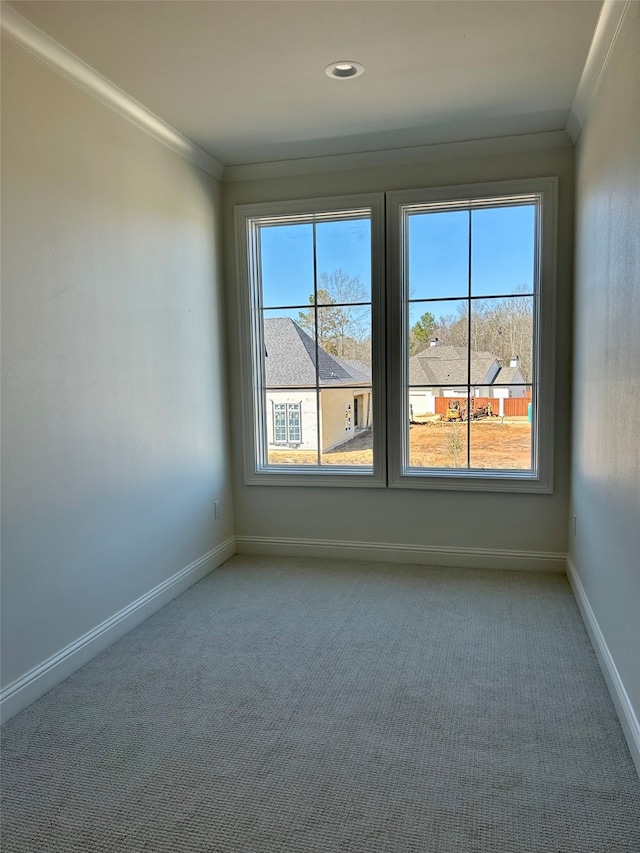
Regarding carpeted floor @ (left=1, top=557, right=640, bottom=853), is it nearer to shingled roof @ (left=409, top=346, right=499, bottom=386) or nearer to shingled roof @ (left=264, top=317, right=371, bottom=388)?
shingled roof @ (left=409, top=346, right=499, bottom=386)

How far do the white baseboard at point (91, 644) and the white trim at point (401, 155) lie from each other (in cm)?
261

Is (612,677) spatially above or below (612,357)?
below

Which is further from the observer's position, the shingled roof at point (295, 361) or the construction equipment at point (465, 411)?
the shingled roof at point (295, 361)

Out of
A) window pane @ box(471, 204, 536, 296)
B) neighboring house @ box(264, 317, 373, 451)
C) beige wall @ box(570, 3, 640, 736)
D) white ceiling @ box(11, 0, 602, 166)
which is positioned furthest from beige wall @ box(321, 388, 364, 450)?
white ceiling @ box(11, 0, 602, 166)

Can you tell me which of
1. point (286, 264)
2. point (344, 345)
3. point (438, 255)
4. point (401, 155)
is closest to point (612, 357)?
point (438, 255)

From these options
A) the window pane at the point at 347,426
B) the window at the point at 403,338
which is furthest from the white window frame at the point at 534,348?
the window pane at the point at 347,426

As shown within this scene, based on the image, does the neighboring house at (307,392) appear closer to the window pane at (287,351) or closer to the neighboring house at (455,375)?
the window pane at (287,351)

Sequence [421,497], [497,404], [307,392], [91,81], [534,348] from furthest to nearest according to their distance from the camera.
Result: 1. [307,392]
2. [421,497]
3. [497,404]
4. [534,348]
5. [91,81]

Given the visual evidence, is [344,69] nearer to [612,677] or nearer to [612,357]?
[612,357]

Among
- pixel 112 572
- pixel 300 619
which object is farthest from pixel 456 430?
pixel 112 572

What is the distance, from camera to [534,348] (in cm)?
356

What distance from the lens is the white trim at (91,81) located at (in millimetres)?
2156

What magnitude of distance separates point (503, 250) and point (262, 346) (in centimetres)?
174

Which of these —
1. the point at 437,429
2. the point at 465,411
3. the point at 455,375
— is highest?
the point at 455,375
